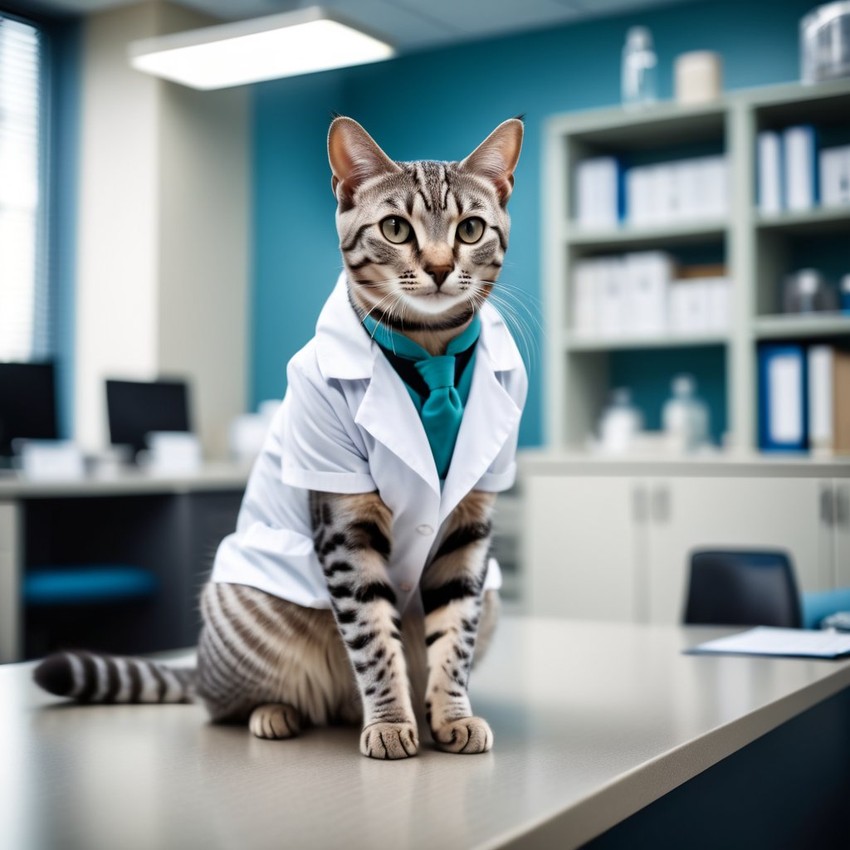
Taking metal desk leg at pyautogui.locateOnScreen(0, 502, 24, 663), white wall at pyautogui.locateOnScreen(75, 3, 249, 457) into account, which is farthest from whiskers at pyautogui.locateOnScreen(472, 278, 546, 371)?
white wall at pyautogui.locateOnScreen(75, 3, 249, 457)

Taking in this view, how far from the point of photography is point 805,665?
1.39 m

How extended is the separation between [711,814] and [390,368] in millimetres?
604

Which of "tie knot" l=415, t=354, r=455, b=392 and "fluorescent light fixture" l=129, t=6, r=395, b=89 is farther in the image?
"fluorescent light fixture" l=129, t=6, r=395, b=89

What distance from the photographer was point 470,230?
102 centimetres

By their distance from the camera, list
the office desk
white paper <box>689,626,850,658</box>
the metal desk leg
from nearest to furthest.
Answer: the office desk
white paper <box>689,626,850,658</box>
the metal desk leg

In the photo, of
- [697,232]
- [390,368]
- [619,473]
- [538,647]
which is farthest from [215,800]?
[697,232]

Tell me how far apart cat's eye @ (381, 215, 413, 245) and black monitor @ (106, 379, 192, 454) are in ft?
11.3

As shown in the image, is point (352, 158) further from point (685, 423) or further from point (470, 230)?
point (685, 423)

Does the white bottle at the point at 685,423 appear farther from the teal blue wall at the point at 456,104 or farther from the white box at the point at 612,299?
the teal blue wall at the point at 456,104

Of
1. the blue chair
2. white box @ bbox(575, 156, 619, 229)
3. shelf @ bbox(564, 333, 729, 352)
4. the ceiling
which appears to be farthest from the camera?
the ceiling

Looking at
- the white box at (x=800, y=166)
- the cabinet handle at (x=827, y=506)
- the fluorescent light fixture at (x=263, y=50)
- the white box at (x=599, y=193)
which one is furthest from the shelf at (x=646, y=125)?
the cabinet handle at (x=827, y=506)

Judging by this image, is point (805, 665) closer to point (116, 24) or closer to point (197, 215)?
point (197, 215)

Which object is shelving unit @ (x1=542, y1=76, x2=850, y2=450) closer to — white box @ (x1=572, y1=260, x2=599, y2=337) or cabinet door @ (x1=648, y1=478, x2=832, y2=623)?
white box @ (x1=572, y1=260, x2=599, y2=337)

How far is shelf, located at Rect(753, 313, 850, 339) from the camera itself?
11.7 feet
